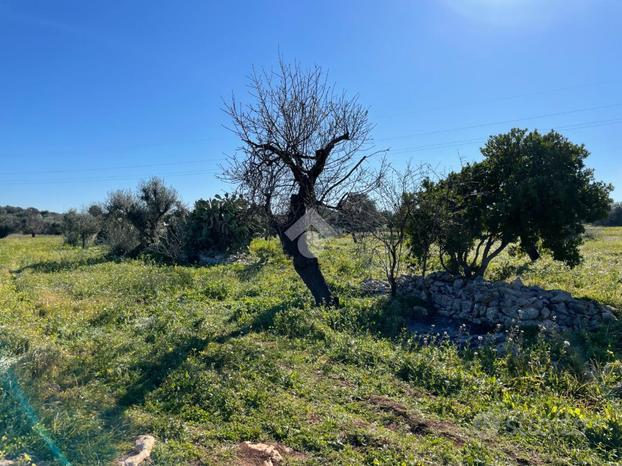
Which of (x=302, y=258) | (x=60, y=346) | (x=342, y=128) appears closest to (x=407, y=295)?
(x=302, y=258)

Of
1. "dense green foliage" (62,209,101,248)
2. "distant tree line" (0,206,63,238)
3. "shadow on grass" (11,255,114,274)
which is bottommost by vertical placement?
"shadow on grass" (11,255,114,274)

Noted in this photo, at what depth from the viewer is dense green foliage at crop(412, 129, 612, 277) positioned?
8.45m

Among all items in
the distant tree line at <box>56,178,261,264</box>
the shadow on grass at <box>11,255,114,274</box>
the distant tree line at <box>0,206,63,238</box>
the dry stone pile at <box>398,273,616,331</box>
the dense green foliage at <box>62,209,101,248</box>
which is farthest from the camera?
the distant tree line at <box>0,206,63,238</box>

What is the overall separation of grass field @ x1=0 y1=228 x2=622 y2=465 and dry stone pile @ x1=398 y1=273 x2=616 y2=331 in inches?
22.6

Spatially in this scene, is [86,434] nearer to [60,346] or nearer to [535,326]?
[60,346]

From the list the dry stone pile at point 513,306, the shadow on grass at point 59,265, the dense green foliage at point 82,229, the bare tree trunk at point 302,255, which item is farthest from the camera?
the dense green foliage at point 82,229

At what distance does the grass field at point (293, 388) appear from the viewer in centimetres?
337

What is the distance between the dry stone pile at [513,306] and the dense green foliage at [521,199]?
4.16 feet

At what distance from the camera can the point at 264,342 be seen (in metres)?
6.26

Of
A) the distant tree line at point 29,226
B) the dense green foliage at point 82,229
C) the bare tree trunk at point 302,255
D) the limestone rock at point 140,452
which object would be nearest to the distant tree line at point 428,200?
the bare tree trunk at point 302,255

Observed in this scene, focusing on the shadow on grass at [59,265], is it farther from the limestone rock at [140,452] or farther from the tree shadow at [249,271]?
the limestone rock at [140,452]

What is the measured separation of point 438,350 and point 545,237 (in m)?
5.01

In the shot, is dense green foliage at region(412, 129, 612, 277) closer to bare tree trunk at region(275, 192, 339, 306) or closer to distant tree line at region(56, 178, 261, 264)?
bare tree trunk at region(275, 192, 339, 306)

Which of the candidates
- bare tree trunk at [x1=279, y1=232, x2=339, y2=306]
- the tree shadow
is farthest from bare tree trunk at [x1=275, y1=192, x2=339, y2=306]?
the tree shadow
